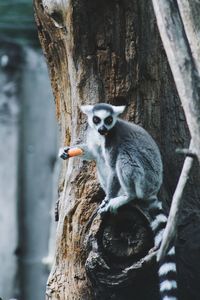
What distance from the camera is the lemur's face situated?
5.12 metres

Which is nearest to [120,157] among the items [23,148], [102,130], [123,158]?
[123,158]

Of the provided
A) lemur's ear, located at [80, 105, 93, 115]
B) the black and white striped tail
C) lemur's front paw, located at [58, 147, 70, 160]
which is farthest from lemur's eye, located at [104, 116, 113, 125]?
the black and white striped tail

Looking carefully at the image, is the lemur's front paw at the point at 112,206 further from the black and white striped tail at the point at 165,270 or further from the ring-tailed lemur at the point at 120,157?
the black and white striped tail at the point at 165,270

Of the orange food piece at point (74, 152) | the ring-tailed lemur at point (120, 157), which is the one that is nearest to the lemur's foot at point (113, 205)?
the ring-tailed lemur at point (120, 157)

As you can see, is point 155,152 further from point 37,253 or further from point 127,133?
point 37,253

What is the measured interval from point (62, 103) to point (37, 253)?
9.08ft

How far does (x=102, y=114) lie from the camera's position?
513 centimetres

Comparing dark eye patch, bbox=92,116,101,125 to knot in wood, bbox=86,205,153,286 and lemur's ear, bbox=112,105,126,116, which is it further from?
knot in wood, bbox=86,205,153,286

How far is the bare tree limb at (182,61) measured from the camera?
4055 millimetres

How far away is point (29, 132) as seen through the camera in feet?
26.1

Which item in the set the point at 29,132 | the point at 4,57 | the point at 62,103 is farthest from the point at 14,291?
the point at 62,103

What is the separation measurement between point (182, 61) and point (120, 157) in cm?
131

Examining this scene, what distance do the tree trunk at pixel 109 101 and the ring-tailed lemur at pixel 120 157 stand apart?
65mm

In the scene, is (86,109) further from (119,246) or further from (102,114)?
(119,246)
